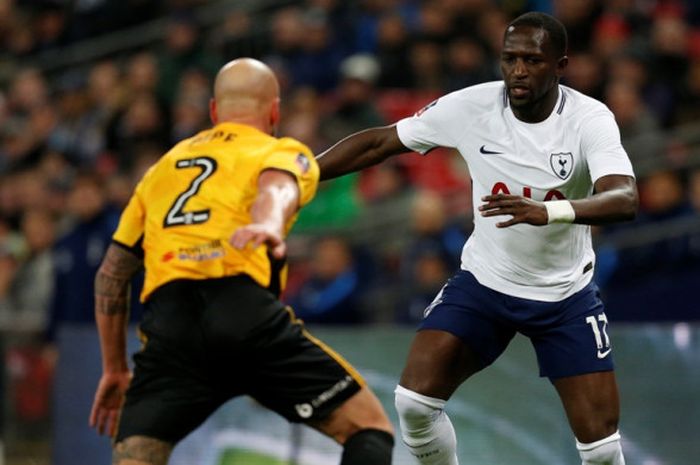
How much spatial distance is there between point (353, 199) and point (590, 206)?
22.2 feet

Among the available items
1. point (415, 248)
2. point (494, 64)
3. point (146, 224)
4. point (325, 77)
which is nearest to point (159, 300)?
point (146, 224)

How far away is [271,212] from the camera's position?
511 cm

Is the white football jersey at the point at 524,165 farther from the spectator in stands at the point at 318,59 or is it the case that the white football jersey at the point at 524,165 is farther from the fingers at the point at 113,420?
the spectator in stands at the point at 318,59

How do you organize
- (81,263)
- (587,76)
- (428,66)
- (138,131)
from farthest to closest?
(138,131), (428,66), (81,263), (587,76)

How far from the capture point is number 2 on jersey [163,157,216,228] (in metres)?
5.53

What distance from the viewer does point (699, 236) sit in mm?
10039

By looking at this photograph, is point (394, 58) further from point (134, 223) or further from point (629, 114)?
point (134, 223)

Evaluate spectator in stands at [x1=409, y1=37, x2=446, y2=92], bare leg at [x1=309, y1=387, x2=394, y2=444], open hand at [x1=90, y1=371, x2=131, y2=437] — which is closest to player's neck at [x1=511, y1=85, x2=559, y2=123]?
bare leg at [x1=309, y1=387, x2=394, y2=444]

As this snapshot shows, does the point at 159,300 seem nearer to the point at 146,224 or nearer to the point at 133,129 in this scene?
Answer: the point at 146,224

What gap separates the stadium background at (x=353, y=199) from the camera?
343 inches

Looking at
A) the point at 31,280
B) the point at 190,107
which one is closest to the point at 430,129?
the point at 31,280

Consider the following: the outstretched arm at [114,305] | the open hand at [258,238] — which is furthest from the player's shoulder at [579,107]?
the outstretched arm at [114,305]

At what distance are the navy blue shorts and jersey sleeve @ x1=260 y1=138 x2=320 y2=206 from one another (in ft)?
3.09

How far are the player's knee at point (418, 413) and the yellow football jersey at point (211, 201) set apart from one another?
816 mm
